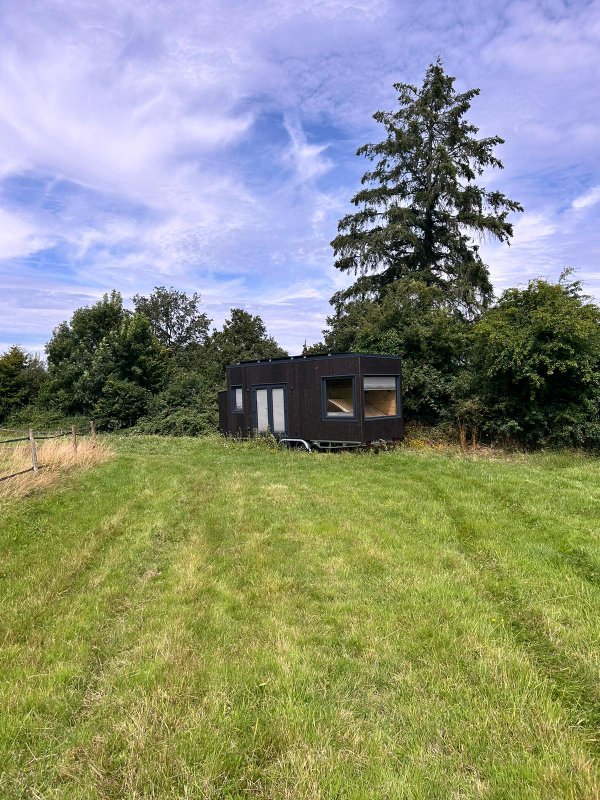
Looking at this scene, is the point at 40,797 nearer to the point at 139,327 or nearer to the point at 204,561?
the point at 204,561

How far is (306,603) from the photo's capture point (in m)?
3.73

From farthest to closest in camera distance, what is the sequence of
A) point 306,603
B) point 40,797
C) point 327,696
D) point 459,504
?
point 459,504
point 306,603
point 327,696
point 40,797

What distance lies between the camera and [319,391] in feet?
41.1

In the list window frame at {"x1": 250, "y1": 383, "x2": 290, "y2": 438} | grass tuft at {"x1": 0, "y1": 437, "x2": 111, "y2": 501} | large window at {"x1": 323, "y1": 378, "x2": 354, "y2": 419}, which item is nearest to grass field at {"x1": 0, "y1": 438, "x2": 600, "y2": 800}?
grass tuft at {"x1": 0, "y1": 437, "x2": 111, "y2": 501}

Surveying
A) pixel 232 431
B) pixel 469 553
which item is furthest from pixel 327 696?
pixel 232 431

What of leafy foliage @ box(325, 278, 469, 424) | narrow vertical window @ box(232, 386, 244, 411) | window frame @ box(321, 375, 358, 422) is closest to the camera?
window frame @ box(321, 375, 358, 422)

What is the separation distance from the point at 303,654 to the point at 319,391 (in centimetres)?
974

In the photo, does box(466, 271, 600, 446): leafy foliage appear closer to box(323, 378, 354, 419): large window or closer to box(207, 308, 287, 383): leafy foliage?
box(323, 378, 354, 419): large window

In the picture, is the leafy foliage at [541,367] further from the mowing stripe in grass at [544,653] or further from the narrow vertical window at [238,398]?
the mowing stripe in grass at [544,653]

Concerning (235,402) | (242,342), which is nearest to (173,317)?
(242,342)

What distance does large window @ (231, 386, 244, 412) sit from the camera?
14865 millimetres

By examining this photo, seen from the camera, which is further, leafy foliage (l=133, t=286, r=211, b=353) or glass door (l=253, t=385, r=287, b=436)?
leafy foliage (l=133, t=286, r=211, b=353)

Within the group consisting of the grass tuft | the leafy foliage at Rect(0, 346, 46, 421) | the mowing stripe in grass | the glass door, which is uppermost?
the leafy foliage at Rect(0, 346, 46, 421)

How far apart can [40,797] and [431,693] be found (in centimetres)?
187
